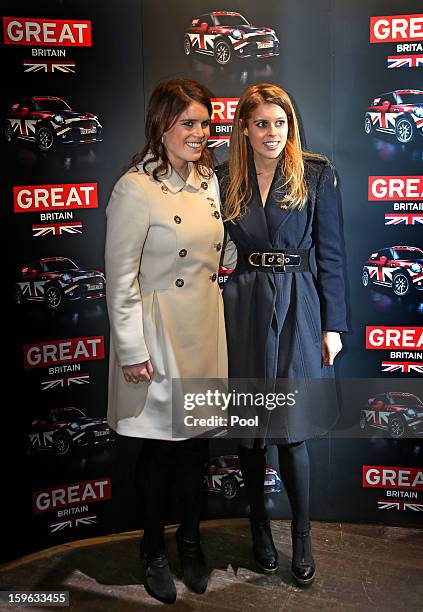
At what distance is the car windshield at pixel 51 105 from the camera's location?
3.04 meters

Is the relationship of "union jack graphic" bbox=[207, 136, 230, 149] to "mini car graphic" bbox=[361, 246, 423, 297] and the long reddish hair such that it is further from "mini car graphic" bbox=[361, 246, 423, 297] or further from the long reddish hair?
"mini car graphic" bbox=[361, 246, 423, 297]

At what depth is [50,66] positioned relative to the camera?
3037 millimetres

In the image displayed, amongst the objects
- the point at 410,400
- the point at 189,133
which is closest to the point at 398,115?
the point at 189,133

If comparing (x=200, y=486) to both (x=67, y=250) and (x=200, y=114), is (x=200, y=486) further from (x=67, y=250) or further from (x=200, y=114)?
(x=200, y=114)

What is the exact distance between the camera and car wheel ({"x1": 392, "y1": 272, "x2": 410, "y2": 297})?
3289 mm

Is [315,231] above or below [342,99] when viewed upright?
below

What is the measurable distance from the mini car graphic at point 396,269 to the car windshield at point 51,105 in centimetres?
137

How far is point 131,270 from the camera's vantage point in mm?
2744

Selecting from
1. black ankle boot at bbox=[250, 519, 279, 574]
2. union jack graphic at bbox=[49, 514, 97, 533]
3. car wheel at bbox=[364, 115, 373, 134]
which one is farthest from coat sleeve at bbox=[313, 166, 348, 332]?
union jack graphic at bbox=[49, 514, 97, 533]

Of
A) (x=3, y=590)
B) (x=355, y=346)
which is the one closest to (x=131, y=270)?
(x=355, y=346)

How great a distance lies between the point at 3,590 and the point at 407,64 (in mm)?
2544

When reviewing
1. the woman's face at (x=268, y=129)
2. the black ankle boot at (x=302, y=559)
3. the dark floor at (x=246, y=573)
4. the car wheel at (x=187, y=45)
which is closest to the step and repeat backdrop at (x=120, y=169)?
the car wheel at (x=187, y=45)

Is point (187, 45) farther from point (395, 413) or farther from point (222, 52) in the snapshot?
point (395, 413)

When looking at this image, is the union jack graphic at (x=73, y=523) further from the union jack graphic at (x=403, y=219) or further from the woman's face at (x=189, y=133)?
the union jack graphic at (x=403, y=219)
